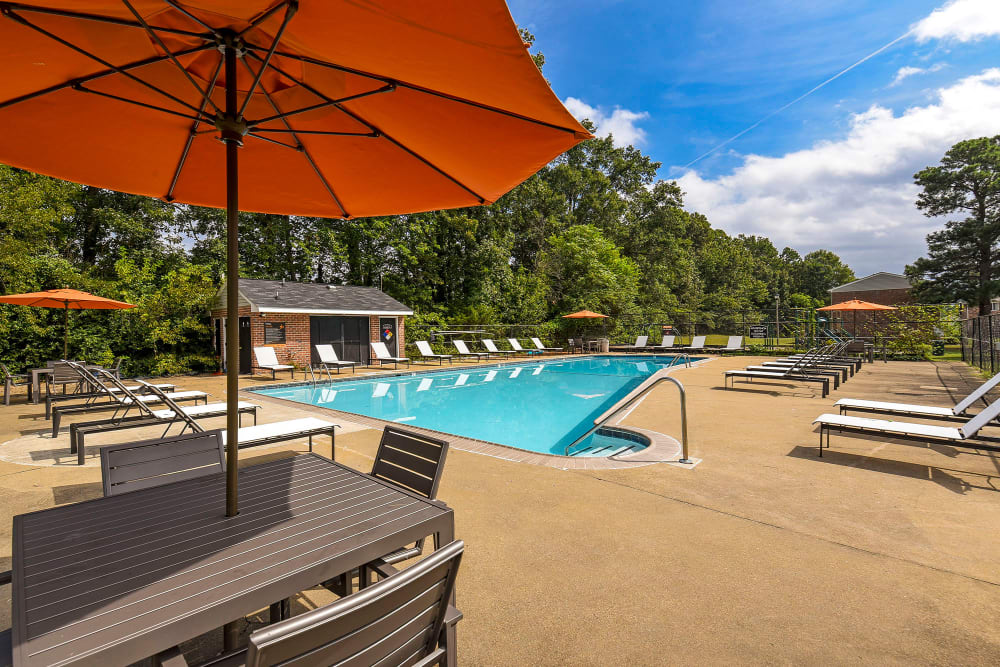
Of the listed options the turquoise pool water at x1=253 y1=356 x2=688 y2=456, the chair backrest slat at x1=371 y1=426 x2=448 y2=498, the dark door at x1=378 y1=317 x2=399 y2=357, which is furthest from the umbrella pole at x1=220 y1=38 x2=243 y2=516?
the dark door at x1=378 y1=317 x2=399 y2=357

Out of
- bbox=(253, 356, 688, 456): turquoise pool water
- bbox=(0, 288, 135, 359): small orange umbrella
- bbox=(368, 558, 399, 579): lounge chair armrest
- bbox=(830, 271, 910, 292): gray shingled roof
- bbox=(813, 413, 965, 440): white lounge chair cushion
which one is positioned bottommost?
bbox=(253, 356, 688, 456): turquoise pool water

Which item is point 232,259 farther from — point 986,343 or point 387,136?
point 986,343

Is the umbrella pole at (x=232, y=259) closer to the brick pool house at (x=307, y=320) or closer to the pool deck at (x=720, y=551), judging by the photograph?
the pool deck at (x=720, y=551)

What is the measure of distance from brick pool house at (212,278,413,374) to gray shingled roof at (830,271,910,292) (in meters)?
43.6

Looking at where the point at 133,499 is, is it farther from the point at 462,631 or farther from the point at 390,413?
the point at 390,413

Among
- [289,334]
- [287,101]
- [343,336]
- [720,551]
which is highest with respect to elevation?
[287,101]

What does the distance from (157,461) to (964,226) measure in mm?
39892

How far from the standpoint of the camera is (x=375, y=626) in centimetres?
112

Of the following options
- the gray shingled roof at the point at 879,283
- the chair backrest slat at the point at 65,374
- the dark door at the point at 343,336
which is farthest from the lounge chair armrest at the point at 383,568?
the gray shingled roof at the point at 879,283

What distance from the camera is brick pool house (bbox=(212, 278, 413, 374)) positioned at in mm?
15570

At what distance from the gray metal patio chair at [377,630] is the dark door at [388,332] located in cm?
1829

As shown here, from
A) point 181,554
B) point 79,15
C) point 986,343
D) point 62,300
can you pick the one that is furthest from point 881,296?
point 62,300

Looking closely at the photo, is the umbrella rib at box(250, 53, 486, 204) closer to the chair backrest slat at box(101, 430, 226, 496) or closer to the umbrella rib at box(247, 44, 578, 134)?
the umbrella rib at box(247, 44, 578, 134)

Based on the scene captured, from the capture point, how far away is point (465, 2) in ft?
5.27
